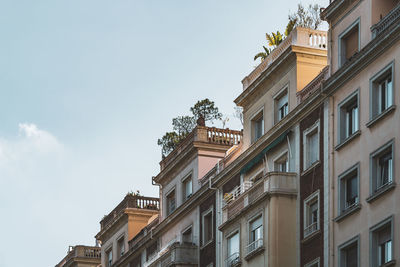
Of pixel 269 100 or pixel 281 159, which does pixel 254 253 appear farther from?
pixel 269 100

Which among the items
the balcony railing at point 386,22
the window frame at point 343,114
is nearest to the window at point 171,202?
the window frame at point 343,114

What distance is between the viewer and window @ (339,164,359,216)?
4728 centimetres

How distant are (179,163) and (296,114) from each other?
55.8 feet

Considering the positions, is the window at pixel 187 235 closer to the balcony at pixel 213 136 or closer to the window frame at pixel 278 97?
the balcony at pixel 213 136

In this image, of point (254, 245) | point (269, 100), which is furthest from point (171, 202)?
point (254, 245)

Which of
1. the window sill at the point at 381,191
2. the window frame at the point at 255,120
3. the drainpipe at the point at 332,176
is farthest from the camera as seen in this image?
the window frame at the point at 255,120

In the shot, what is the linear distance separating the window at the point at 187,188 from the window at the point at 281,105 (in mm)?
12193

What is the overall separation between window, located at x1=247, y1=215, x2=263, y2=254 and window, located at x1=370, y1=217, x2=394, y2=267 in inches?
351

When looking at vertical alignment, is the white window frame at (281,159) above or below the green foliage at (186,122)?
below

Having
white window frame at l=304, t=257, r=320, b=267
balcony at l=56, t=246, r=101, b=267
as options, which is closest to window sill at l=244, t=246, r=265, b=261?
white window frame at l=304, t=257, r=320, b=267

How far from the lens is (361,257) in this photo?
45.7 metres

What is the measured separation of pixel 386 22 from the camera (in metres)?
46.4

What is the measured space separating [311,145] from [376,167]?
6.35 metres

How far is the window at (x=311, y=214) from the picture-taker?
5034 centimetres
